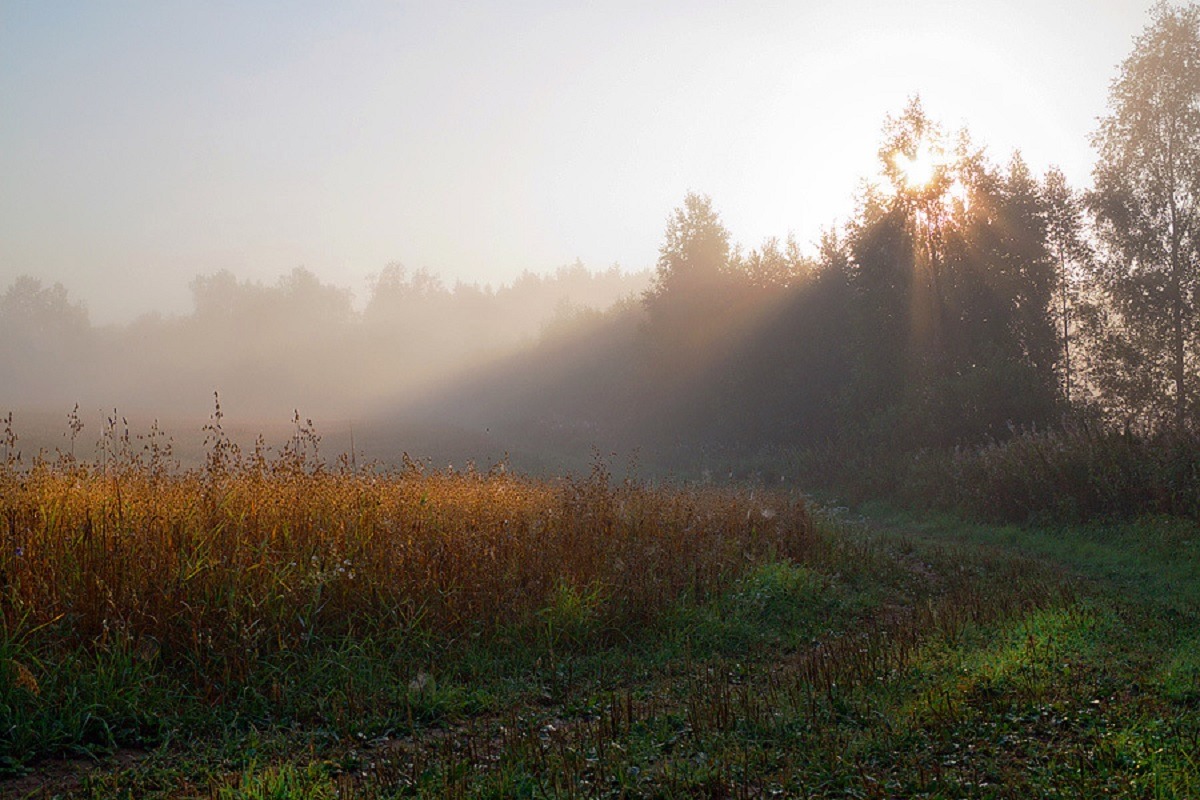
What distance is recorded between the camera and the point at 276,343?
10569cm

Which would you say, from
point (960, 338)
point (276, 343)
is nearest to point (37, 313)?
point (276, 343)

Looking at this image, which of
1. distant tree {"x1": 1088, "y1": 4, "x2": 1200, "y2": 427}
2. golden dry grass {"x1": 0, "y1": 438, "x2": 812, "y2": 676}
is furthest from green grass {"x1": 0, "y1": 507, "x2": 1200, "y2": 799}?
distant tree {"x1": 1088, "y1": 4, "x2": 1200, "y2": 427}

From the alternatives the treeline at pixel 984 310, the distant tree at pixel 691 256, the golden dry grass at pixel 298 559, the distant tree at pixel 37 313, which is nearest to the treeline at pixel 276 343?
the distant tree at pixel 37 313

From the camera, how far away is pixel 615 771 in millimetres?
4473

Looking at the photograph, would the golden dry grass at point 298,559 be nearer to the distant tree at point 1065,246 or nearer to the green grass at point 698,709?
the green grass at point 698,709

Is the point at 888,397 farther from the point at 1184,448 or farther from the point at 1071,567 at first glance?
the point at 1071,567

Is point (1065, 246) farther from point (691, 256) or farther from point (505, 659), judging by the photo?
point (505, 659)

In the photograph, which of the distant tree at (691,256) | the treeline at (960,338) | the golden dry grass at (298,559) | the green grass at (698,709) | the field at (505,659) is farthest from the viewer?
the distant tree at (691,256)

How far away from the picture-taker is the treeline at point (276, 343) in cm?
8994

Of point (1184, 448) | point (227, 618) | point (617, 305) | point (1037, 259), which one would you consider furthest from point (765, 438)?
point (227, 618)

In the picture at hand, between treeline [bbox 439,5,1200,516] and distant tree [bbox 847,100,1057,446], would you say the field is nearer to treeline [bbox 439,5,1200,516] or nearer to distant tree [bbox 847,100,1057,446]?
treeline [bbox 439,5,1200,516]

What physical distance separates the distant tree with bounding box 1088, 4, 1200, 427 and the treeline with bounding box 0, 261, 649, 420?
51927mm

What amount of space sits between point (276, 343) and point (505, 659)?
355 ft

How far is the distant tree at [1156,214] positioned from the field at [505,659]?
21.2 meters
